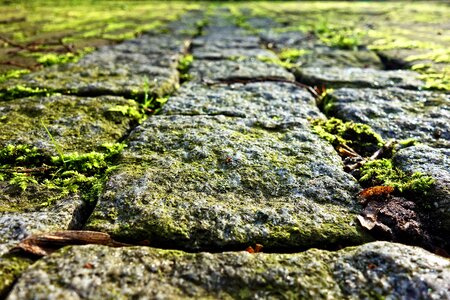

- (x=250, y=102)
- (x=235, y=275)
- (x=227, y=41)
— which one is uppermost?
(x=227, y=41)

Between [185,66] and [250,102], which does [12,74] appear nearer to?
[185,66]

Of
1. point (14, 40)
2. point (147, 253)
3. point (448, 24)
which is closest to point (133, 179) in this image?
point (147, 253)

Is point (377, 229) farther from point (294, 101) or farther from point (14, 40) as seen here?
point (14, 40)

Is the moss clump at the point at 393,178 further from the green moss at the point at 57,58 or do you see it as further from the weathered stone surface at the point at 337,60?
the green moss at the point at 57,58

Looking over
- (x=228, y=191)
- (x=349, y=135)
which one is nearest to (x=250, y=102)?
(x=349, y=135)

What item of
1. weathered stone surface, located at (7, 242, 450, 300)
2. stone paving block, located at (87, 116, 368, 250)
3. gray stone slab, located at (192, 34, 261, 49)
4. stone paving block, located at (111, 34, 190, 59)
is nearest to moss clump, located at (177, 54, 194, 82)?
stone paving block, located at (111, 34, 190, 59)

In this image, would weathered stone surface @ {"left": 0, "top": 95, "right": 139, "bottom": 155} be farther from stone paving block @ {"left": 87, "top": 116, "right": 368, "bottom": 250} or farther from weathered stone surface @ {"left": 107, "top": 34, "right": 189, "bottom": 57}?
weathered stone surface @ {"left": 107, "top": 34, "right": 189, "bottom": 57}

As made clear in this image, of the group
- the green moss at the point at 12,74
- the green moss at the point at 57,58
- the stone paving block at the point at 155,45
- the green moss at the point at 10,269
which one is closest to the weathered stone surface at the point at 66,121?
the green moss at the point at 12,74
